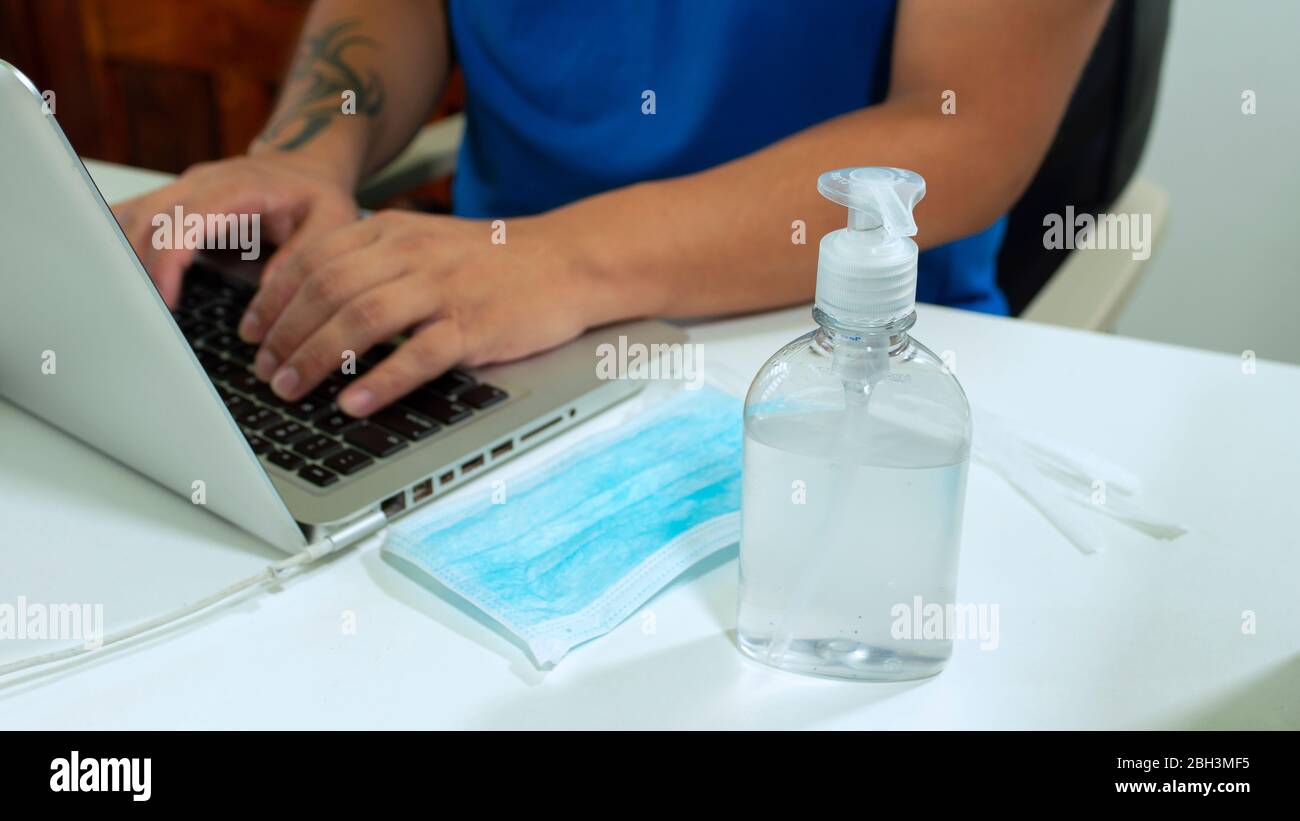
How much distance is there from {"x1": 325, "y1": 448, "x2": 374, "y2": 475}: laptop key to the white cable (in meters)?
0.03

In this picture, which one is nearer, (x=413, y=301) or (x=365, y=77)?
(x=413, y=301)

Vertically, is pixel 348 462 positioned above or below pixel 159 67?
below

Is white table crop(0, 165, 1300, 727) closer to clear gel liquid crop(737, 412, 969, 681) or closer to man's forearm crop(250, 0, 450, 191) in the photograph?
clear gel liquid crop(737, 412, 969, 681)

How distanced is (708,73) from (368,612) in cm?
54

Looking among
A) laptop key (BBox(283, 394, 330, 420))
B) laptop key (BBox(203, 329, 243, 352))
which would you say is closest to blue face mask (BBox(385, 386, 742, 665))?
laptop key (BBox(283, 394, 330, 420))

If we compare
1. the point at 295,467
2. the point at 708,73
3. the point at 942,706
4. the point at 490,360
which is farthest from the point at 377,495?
the point at 708,73

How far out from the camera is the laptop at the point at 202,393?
42 centimetres

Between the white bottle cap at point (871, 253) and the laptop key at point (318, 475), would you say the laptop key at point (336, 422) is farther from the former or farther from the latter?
the white bottle cap at point (871, 253)

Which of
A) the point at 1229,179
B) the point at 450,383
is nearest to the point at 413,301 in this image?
the point at 450,383

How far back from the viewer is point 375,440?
56 cm

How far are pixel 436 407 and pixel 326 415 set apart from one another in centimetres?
6

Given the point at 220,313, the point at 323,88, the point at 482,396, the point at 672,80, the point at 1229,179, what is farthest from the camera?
the point at 1229,179

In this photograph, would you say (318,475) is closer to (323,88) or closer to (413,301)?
(413,301)

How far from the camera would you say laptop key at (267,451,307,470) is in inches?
21.1
